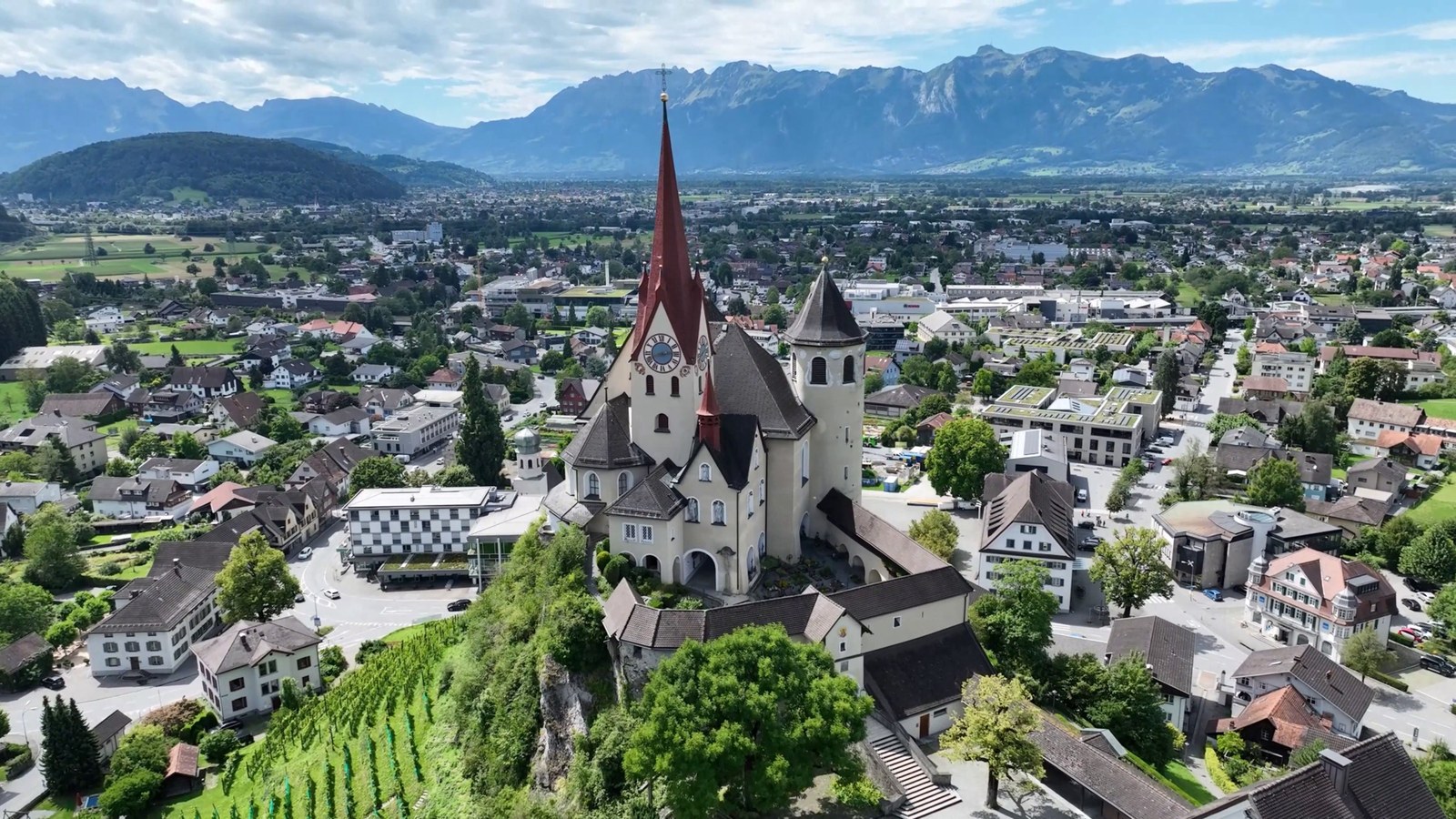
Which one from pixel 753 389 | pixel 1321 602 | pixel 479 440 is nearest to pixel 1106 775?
pixel 753 389

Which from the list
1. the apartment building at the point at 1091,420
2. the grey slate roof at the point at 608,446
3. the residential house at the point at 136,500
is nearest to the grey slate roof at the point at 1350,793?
the grey slate roof at the point at 608,446

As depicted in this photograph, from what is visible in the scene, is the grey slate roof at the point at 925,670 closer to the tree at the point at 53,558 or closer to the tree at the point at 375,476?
the tree at the point at 375,476

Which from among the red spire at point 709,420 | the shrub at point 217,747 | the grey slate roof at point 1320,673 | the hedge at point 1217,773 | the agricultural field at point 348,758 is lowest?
the shrub at point 217,747

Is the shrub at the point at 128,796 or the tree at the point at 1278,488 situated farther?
the tree at the point at 1278,488

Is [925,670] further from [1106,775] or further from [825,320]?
[825,320]

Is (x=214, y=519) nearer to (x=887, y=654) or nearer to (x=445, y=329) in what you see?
(x=887, y=654)

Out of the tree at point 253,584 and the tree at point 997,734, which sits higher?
the tree at point 997,734

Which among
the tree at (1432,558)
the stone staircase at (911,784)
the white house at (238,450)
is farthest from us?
the white house at (238,450)
